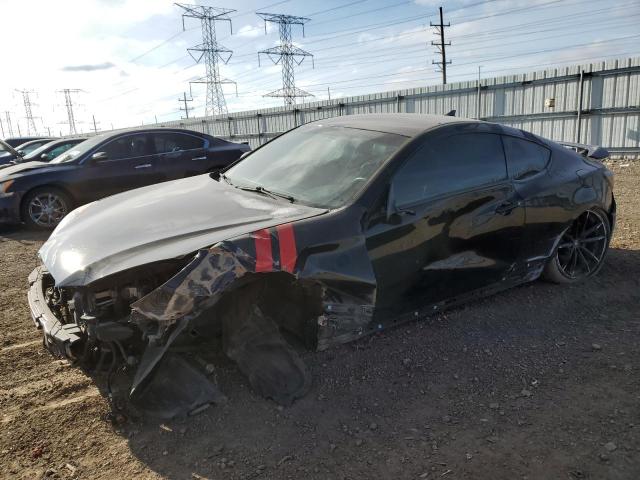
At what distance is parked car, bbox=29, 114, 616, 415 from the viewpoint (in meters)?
2.62

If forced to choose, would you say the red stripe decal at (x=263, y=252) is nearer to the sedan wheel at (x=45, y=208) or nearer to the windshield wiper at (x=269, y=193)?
the windshield wiper at (x=269, y=193)

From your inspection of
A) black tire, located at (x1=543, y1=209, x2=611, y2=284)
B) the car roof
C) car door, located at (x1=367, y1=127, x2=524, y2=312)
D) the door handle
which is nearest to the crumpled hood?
car door, located at (x1=367, y1=127, x2=524, y2=312)

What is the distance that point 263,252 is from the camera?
106 inches

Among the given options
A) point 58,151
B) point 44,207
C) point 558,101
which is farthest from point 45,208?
point 558,101

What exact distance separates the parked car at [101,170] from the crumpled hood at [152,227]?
4550 mm

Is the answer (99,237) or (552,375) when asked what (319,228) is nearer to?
(99,237)

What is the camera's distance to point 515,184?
3848 mm

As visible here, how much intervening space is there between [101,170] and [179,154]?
1277 mm

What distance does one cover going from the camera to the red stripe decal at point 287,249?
2.76 metres

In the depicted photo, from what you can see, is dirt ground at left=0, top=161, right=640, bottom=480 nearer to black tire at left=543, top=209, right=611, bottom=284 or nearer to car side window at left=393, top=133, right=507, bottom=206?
black tire at left=543, top=209, right=611, bottom=284

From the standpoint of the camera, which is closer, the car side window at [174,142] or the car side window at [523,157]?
the car side window at [523,157]

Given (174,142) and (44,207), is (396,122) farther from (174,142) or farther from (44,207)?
(44,207)

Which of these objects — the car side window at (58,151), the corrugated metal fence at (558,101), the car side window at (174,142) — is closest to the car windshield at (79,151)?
the car side window at (174,142)

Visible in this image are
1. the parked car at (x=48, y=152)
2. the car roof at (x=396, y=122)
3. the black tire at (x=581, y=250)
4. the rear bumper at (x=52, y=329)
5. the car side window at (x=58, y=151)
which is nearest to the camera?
the rear bumper at (x=52, y=329)
